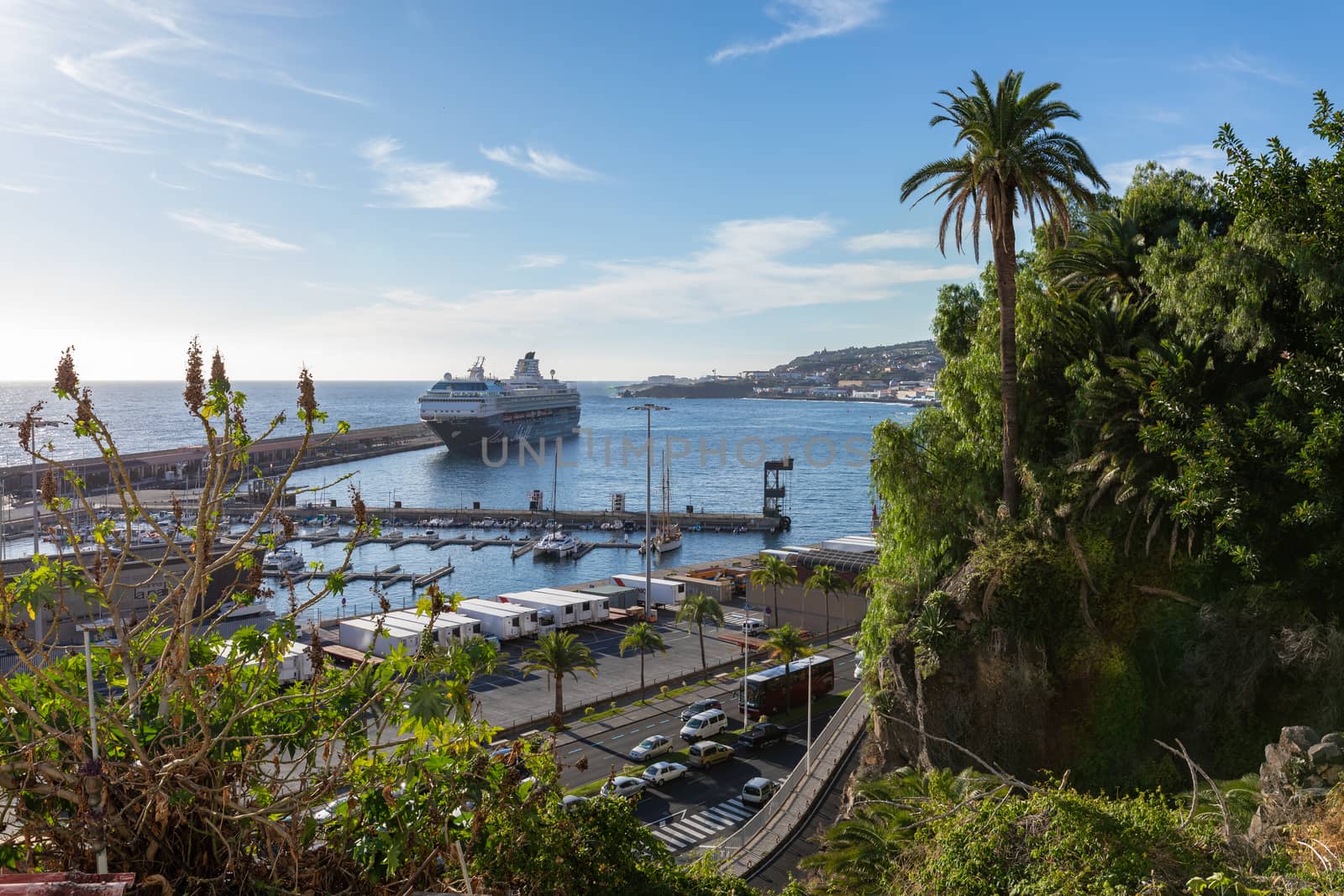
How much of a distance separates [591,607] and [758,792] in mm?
23666

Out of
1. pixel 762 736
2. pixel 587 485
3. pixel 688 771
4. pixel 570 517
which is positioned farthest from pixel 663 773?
pixel 587 485

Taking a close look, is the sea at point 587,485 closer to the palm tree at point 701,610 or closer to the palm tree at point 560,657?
the palm tree at point 701,610

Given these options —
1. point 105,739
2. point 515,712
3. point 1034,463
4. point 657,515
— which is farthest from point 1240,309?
point 657,515

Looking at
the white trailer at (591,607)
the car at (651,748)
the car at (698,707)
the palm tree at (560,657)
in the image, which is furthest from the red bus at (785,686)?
the white trailer at (591,607)

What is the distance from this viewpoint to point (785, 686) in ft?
101

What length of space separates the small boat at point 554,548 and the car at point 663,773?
52.3 m

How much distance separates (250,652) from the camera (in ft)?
20.5

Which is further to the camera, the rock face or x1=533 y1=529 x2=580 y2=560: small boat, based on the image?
x1=533 y1=529 x2=580 y2=560: small boat

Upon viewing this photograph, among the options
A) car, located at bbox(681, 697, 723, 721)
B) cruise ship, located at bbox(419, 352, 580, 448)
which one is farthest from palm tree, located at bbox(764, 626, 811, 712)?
cruise ship, located at bbox(419, 352, 580, 448)

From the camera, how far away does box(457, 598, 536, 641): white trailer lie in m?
42.4

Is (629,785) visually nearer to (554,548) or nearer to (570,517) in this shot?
(554,548)

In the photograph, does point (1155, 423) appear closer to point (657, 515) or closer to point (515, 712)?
point (515, 712)

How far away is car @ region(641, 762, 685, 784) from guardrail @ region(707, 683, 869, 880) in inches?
138

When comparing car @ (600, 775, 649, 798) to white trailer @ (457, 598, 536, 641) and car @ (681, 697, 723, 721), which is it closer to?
car @ (681, 697, 723, 721)
